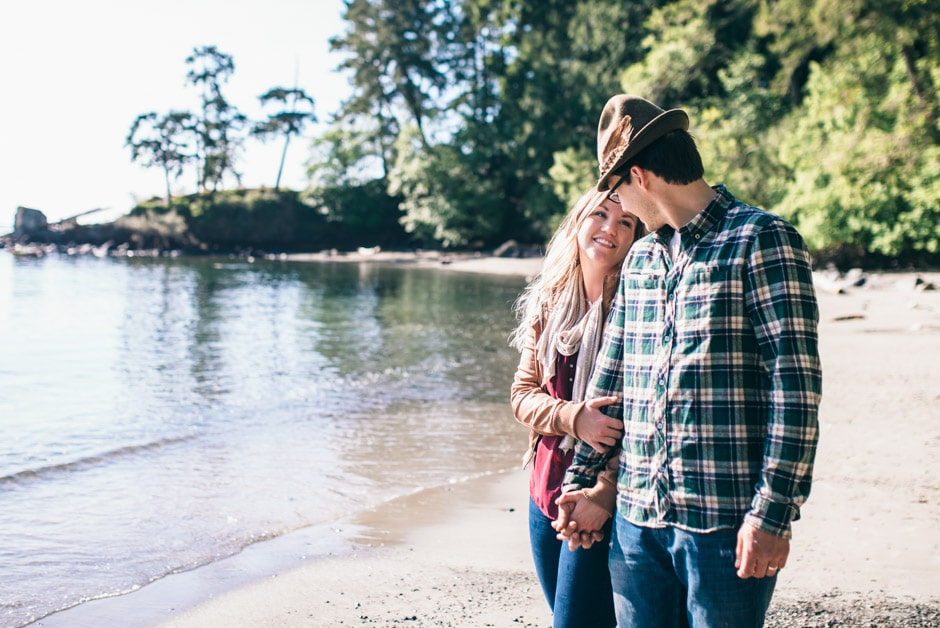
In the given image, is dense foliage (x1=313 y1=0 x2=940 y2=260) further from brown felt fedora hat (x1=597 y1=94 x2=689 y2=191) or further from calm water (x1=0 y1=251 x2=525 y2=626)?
brown felt fedora hat (x1=597 y1=94 x2=689 y2=191)

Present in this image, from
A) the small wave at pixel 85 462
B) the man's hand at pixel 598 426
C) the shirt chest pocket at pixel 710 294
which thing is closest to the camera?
the shirt chest pocket at pixel 710 294

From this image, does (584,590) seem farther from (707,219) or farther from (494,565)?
(494,565)

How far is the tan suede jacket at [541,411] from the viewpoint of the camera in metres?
2.29

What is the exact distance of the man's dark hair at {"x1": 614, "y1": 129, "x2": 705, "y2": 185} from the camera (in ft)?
7.00

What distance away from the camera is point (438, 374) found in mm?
12688

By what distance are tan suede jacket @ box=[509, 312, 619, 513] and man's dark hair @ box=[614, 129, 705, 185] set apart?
727 millimetres

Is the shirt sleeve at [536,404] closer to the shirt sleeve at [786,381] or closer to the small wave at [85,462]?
the shirt sleeve at [786,381]

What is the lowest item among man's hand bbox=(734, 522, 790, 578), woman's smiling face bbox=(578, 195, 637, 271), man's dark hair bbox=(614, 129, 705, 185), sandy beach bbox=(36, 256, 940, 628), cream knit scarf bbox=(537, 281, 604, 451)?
sandy beach bbox=(36, 256, 940, 628)

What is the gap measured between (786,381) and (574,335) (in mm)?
833

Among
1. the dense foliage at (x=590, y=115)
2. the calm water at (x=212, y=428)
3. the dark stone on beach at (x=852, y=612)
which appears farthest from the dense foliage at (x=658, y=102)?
the dark stone on beach at (x=852, y=612)

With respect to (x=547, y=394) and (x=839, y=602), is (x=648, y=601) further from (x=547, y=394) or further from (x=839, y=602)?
(x=839, y=602)

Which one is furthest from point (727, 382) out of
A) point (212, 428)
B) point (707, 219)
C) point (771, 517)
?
point (212, 428)

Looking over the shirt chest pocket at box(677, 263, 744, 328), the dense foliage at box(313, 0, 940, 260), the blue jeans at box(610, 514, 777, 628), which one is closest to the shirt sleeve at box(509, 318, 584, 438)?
the blue jeans at box(610, 514, 777, 628)

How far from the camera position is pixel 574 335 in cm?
259
